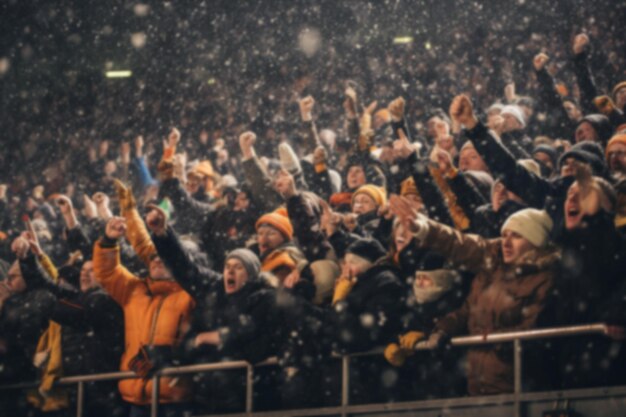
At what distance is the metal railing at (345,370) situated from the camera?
23.5ft

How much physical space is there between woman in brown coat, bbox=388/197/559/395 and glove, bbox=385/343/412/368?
1cm

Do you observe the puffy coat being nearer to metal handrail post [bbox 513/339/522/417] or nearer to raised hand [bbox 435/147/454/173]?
metal handrail post [bbox 513/339/522/417]

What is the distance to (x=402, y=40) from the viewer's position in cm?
1828

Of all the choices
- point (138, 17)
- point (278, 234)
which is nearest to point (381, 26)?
point (138, 17)

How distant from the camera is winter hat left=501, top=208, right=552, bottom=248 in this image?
7.52 m

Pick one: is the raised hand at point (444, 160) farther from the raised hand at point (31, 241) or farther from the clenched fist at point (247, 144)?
the raised hand at point (31, 241)

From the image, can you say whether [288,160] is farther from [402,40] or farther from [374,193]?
[402,40]

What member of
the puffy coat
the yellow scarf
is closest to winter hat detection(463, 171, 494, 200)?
the puffy coat

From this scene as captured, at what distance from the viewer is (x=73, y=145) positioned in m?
18.6

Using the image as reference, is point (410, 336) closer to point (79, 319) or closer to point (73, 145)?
point (79, 319)

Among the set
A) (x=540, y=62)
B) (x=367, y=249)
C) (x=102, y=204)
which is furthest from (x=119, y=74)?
(x=367, y=249)

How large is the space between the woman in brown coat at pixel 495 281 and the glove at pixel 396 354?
1cm

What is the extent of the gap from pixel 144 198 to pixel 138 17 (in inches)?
261

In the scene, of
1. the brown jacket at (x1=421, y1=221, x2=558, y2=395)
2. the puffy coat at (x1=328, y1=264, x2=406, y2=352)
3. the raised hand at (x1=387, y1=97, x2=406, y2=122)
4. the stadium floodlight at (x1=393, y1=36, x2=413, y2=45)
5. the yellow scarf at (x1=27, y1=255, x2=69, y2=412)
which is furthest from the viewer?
the stadium floodlight at (x1=393, y1=36, x2=413, y2=45)
